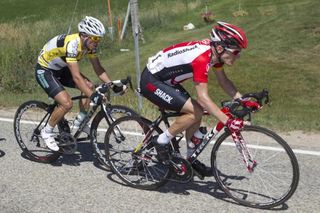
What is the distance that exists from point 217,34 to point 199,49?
10.1 inches

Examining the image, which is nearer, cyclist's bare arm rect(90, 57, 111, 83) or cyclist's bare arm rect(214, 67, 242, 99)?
cyclist's bare arm rect(214, 67, 242, 99)

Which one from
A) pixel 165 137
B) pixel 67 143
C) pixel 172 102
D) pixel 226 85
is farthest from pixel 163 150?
pixel 67 143

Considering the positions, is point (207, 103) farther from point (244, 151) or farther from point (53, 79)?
point (53, 79)

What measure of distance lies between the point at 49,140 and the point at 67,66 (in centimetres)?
106

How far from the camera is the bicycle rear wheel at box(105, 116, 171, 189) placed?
5.84 m

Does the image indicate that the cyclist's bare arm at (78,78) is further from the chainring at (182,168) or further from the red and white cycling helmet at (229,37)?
the red and white cycling helmet at (229,37)

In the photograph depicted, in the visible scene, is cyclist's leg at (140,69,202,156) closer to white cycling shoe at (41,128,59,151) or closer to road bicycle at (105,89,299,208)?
road bicycle at (105,89,299,208)

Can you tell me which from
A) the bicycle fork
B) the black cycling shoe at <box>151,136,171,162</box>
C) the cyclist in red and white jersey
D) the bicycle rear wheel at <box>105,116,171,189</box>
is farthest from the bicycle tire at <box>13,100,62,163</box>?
the bicycle fork

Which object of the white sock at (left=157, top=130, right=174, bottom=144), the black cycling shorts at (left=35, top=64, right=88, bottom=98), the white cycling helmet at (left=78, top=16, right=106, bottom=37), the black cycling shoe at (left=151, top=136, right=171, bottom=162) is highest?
the white cycling helmet at (left=78, top=16, right=106, bottom=37)

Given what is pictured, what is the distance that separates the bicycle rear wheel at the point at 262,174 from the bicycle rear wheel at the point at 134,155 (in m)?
0.76

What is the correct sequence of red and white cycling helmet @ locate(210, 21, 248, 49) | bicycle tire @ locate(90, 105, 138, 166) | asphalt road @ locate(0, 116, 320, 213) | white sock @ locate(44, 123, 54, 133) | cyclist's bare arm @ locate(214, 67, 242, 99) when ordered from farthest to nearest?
white sock @ locate(44, 123, 54, 133), bicycle tire @ locate(90, 105, 138, 166), cyclist's bare arm @ locate(214, 67, 242, 99), asphalt road @ locate(0, 116, 320, 213), red and white cycling helmet @ locate(210, 21, 248, 49)

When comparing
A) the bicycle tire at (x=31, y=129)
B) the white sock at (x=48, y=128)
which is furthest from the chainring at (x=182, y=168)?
the bicycle tire at (x=31, y=129)

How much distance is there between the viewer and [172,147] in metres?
5.61

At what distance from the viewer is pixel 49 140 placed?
6.70 m
